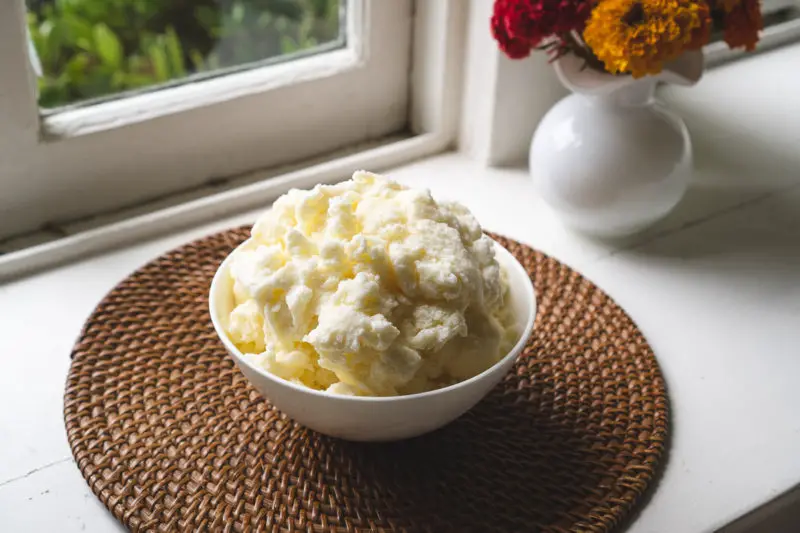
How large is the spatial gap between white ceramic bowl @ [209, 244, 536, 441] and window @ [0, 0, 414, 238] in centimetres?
41

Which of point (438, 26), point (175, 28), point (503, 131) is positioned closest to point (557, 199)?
point (503, 131)

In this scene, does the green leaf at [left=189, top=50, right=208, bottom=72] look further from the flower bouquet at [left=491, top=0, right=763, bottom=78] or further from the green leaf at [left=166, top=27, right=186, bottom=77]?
the flower bouquet at [left=491, top=0, right=763, bottom=78]

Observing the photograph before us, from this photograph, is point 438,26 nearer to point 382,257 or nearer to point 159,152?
point 159,152

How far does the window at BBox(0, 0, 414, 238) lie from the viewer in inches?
41.8

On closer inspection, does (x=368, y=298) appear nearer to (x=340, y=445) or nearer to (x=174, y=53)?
(x=340, y=445)

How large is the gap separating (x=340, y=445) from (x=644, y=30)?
50 cm

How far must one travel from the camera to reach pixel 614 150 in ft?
3.42

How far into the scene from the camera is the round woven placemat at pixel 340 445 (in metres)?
0.74

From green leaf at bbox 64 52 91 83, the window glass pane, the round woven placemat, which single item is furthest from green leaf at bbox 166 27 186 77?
the round woven placemat

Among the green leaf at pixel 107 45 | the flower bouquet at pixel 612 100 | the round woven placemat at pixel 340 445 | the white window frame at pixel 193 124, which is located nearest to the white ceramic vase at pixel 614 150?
the flower bouquet at pixel 612 100

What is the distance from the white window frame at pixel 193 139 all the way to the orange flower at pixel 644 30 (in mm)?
314

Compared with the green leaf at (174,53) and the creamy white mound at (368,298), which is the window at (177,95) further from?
the creamy white mound at (368,298)

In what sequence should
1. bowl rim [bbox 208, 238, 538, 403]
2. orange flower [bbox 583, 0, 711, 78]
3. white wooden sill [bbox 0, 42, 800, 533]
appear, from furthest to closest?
orange flower [bbox 583, 0, 711, 78], white wooden sill [bbox 0, 42, 800, 533], bowl rim [bbox 208, 238, 538, 403]

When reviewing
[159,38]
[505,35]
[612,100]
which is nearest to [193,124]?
[159,38]
